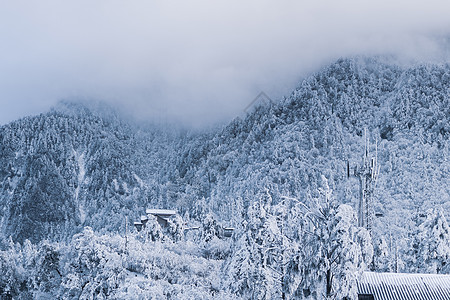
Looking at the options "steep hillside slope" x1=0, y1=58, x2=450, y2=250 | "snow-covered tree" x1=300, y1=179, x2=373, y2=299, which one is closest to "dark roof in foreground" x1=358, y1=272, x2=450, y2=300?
"snow-covered tree" x1=300, y1=179, x2=373, y2=299

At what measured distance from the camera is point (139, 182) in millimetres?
185625

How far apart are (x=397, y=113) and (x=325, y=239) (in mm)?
115464

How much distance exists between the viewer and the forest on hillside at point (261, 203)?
33.7 meters

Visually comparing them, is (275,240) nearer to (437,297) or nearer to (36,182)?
(437,297)

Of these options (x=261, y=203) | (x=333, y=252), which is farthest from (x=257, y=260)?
(x=333, y=252)

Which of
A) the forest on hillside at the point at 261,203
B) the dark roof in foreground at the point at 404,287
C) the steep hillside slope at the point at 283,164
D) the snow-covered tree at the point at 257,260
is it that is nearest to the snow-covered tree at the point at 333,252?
the forest on hillside at the point at 261,203

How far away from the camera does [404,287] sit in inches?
1448

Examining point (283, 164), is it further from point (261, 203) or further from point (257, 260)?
point (257, 260)

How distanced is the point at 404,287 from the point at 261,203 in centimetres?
965

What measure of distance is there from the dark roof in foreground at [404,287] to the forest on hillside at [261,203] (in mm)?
4464

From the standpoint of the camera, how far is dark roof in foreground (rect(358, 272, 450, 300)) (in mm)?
36031

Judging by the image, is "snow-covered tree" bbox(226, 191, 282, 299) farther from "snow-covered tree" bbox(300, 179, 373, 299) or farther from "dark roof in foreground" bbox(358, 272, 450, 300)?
"snow-covered tree" bbox(300, 179, 373, 299)

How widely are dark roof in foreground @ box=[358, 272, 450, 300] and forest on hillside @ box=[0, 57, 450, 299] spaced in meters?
4.46

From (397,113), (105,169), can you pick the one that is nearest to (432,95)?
(397,113)
